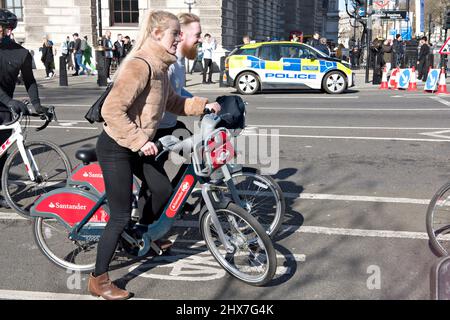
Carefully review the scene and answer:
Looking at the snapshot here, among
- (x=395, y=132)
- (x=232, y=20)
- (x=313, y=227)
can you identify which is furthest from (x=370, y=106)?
(x=232, y=20)

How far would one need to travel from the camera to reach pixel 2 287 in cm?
386

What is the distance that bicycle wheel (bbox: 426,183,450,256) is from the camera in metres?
4.22

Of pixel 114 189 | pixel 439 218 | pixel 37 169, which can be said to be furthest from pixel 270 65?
pixel 114 189

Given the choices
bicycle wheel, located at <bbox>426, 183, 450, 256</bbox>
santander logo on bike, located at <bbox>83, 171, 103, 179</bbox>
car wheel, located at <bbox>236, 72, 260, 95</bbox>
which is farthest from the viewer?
car wheel, located at <bbox>236, 72, 260, 95</bbox>

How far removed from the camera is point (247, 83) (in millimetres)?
17094

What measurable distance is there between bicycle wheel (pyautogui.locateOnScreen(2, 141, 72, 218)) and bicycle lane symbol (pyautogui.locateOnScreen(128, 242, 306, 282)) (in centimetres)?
155

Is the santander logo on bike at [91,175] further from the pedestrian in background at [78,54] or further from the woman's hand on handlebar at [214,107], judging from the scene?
the pedestrian in background at [78,54]

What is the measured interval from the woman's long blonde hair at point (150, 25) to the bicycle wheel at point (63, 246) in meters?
1.44

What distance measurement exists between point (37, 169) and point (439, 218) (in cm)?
376

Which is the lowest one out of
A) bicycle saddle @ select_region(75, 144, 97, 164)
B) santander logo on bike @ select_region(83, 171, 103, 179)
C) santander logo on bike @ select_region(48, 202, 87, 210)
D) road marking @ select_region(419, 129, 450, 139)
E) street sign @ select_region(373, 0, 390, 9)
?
road marking @ select_region(419, 129, 450, 139)

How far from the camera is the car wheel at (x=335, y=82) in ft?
55.4

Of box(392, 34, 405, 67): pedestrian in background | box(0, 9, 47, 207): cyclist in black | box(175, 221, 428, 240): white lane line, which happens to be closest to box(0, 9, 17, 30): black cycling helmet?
box(0, 9, 47, 207): cyclist in black

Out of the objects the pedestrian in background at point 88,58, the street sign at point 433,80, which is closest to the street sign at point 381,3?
the pedestrian in background at point 88,58

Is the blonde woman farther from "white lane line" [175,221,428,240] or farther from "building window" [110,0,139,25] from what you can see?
"building window" [110,0,139,25]
